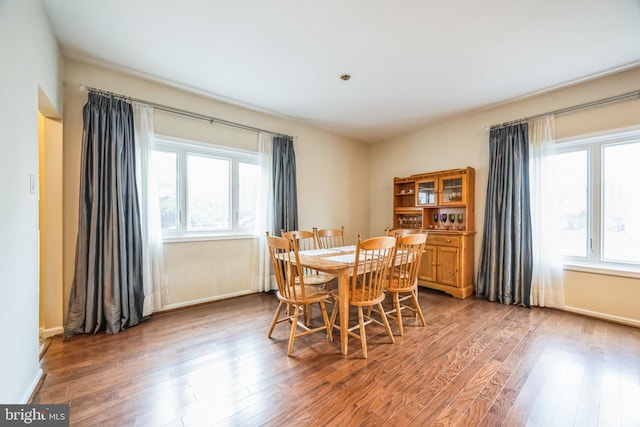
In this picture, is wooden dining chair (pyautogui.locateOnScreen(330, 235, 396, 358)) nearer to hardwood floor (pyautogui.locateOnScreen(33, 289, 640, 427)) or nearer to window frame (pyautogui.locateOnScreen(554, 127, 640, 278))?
hardwood floor (pyautogui.locateOnScreen(33, 289, 640, 427))

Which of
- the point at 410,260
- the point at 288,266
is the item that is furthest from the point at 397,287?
the point at 288,266

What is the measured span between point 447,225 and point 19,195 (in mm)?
4708

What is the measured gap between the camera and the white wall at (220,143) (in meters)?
2.59

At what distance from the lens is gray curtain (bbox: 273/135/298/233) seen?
3.94 m

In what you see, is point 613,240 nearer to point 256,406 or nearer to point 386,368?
point 386,368

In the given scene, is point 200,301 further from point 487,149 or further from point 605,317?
point 605,317

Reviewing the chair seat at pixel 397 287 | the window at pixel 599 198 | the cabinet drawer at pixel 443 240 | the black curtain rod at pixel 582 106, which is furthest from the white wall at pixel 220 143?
the window at pixel 599 198

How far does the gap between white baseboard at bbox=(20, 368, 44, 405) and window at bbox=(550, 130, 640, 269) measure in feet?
16.8

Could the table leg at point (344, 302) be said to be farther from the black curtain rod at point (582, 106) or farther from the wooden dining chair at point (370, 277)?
the black curtain rod at point (582, 106)

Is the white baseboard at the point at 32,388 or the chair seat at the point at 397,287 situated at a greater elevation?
the chair seat at the point at 397,287

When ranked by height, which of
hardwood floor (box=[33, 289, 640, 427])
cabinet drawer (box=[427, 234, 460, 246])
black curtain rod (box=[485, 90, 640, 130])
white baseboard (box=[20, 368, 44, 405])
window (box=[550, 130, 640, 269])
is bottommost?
hardwood floor (box=[33, 289, 640, 427])

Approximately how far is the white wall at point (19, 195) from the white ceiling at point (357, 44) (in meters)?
0.55

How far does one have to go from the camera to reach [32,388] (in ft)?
5.45

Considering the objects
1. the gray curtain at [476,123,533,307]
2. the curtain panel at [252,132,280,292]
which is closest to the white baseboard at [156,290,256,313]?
the curtain panel at [252,132,280,292]
